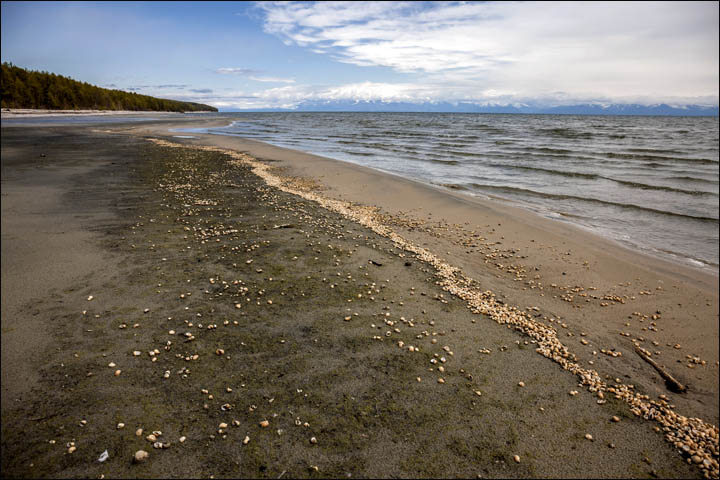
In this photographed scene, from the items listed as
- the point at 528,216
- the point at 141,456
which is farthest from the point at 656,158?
the point at 141,456

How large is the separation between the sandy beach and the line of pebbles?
0.03m

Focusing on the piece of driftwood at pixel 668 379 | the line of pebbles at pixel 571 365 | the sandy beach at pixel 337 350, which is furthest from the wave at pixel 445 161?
the piece of driftwood at pixel 668 379

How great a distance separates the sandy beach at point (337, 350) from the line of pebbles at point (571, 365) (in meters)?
0.03

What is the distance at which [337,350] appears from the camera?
5.16 m

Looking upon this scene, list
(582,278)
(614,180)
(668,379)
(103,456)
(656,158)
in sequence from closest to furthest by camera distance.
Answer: (103,456) → (668,379) → (582,278) → (614,180) → (656,158)

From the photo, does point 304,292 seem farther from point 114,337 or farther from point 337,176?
point 337,176

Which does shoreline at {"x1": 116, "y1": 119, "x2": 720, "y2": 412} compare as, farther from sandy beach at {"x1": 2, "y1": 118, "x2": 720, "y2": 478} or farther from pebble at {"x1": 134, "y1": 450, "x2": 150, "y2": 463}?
pebble at {"x1": 134, "y1": 450, "x2": 150, "y2": 463}

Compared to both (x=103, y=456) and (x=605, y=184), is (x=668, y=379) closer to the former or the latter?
(x=103, y=456)

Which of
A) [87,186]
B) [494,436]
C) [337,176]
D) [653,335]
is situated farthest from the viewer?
[337,176]

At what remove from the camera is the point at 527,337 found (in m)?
5.74

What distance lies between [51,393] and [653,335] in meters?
8.84

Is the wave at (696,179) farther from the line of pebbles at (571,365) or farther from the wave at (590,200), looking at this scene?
the line of pebbles at (571,365)

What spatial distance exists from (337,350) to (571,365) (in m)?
3.43

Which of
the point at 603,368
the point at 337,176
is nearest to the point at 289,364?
the point at 603,368
